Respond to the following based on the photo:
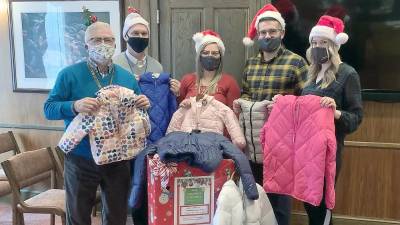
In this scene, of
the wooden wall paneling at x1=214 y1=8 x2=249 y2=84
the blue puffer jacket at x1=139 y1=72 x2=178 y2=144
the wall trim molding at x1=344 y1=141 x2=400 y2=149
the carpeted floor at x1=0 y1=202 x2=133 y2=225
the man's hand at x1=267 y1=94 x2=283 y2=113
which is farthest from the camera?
the carpeted floor at x1=0 y1=202 x2=133 y2=225

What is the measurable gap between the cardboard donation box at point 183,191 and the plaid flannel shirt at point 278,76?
574 mm

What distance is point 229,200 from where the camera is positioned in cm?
196

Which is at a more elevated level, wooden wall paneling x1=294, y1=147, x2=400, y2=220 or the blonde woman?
the blonde woman

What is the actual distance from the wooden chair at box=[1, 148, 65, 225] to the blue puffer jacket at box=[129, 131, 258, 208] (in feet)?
2.56

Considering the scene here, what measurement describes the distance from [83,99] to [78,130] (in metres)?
0.16

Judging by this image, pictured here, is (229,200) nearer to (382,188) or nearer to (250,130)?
(250,130)

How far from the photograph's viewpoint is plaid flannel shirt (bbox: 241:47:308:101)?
2375 millimetres

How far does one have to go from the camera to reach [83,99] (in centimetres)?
201

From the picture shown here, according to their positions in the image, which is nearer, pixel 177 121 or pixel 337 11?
pixel 177 121

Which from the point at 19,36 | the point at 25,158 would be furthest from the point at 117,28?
the point at 25,158

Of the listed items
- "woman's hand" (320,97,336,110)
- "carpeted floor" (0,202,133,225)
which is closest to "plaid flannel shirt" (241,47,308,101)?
"woman's hand" (320,97,336,110)

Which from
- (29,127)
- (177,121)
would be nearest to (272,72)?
(177,121)

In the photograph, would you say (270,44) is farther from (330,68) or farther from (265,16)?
(330,68)

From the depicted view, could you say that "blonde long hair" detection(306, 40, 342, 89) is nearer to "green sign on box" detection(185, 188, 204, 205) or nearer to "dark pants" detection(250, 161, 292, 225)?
"dark pants" detection(250, 161, 292, 225)
